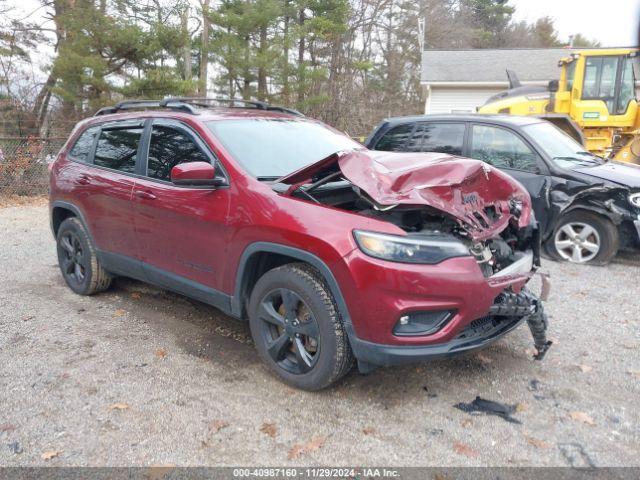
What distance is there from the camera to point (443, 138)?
6793 millimetres

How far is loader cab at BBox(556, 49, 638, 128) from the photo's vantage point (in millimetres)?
10477

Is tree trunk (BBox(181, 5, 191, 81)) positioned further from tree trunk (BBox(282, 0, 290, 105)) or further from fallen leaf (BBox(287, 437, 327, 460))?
fallen leaf (BBox(287, 437, 327, 460))

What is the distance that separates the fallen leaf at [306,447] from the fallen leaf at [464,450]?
2.27 ft

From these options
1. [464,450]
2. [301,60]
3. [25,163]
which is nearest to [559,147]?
[464,450]

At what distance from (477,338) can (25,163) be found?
1171cm

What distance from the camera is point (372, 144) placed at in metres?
7.17

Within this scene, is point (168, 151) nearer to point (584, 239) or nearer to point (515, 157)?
point (515, 157)

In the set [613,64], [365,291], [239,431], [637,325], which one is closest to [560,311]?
[637,325]

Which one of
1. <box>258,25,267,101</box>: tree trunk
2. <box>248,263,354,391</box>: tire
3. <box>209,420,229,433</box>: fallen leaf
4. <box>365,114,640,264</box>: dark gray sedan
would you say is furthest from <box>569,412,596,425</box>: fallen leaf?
<box>258,25,267,101</box>: tree trunk

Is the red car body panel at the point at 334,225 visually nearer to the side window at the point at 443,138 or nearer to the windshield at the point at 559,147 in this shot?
the windshield at the point at 559,147

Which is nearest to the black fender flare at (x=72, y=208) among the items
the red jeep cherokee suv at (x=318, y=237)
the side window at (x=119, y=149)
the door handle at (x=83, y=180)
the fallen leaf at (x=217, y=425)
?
the door handle at (x=83, y=180)

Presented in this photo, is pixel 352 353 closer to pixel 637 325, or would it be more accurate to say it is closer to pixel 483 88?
pixel 637 325

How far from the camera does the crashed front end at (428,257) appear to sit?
2752 millimetres

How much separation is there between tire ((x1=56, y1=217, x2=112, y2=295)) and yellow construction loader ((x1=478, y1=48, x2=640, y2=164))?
892 centimetres
